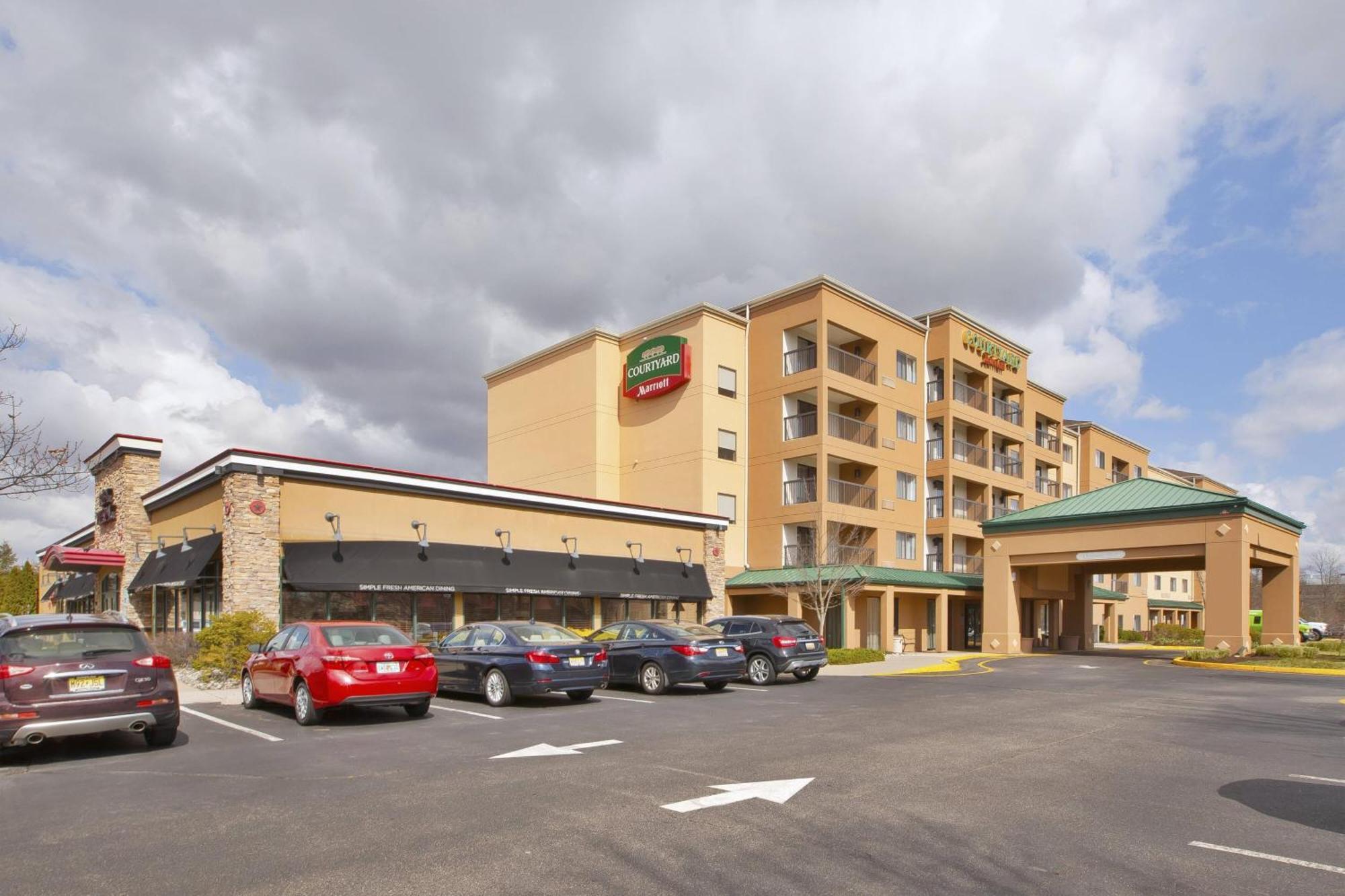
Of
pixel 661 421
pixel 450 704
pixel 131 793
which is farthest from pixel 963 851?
pixel 661 421

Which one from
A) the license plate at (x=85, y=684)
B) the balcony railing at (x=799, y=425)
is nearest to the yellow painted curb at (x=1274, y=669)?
the balcony railing at (x=799, y=425)

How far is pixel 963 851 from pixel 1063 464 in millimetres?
58911

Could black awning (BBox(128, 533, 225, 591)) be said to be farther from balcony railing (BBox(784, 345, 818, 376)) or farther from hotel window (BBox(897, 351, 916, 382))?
hotel window (BBox(897, 351, 916, 382))

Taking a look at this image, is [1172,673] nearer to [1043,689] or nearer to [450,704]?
[1043,689]

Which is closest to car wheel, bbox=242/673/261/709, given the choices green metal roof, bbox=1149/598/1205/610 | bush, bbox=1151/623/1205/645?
bush, bbox=1151/623/1205/645

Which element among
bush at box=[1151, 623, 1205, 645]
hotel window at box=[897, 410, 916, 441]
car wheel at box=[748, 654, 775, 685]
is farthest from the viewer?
bush at box=[1151, 623, 1205, 645]

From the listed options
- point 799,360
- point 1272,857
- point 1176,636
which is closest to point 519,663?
point 1272,857

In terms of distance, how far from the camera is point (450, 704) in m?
16.5

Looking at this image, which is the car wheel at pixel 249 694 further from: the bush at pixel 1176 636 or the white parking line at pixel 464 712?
the bush at pixel 1176 636

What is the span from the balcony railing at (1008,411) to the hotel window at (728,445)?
60.3ft

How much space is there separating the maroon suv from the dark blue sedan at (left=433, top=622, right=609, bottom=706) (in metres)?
5.50

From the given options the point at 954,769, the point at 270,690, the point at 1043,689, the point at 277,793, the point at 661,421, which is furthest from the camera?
the point at 661,421

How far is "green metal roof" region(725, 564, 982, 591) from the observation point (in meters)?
35.1

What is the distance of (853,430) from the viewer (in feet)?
134
